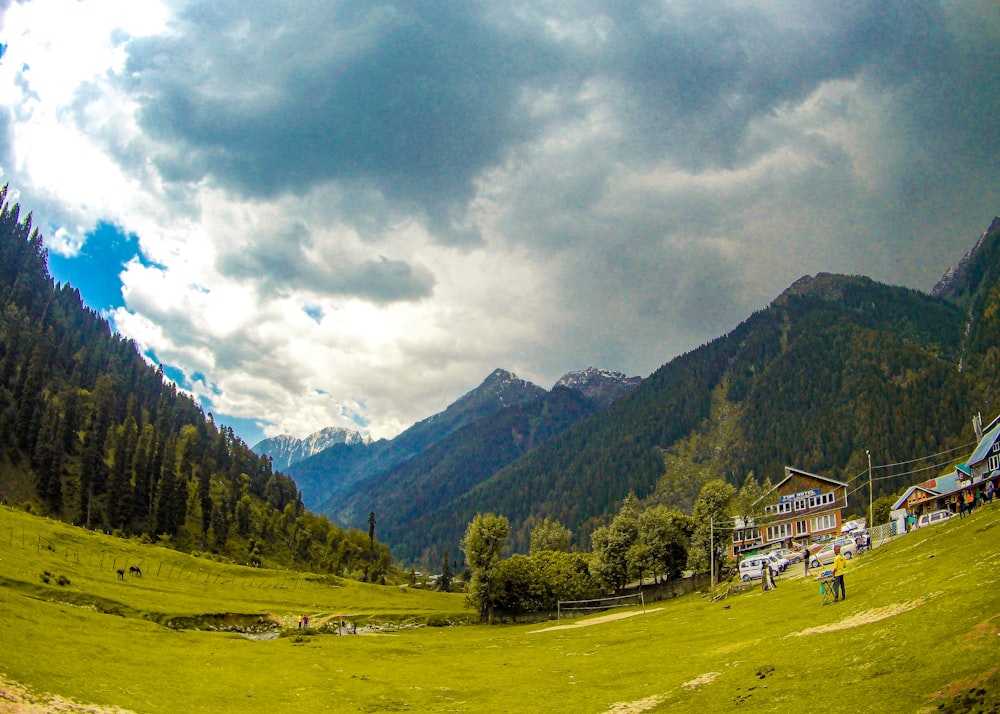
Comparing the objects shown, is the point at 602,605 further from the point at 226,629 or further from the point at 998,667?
the point at 998,667

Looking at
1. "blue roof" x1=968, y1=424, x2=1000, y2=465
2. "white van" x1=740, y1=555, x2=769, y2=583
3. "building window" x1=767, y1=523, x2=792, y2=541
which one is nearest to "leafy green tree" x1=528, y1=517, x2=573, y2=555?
"building window" x1=767, y1=523, x2=792, y2=541

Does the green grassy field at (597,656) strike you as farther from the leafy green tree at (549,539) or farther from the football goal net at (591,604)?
the leafy green tree at (549,539)

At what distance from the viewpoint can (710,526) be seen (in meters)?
120

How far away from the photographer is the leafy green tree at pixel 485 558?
119875mm

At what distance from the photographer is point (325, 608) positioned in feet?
351

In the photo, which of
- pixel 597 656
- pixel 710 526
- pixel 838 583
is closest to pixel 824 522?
pixel 710 526

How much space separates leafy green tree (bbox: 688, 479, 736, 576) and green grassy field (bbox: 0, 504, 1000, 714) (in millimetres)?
46967

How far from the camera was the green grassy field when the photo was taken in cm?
2325

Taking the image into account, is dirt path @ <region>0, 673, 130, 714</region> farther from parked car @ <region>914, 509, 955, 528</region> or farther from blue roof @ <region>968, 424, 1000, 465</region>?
blue roof @ <region>968, 424, 1000, 465</region>

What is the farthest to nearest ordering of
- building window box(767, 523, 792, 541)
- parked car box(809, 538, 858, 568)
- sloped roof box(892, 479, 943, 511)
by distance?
building window box(767, 523, 792, 541) → sloped roof box(892, 479, 943, 511) → parked car box(809, 538, 858, 568)

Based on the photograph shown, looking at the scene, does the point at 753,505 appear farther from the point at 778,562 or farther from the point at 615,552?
the point at 778,562

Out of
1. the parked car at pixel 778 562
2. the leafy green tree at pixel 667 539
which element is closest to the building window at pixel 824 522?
the leafy green tree at pixel 667 539

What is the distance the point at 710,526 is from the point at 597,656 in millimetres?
77618

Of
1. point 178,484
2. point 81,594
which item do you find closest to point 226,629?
point 81,594
